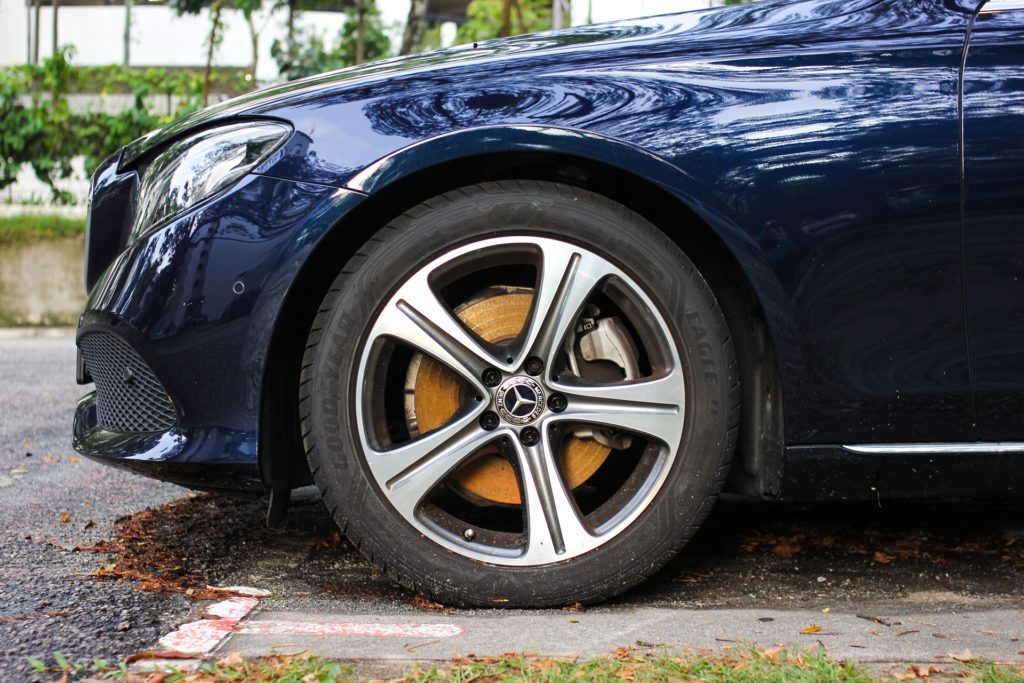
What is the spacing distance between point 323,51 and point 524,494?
37.4ft

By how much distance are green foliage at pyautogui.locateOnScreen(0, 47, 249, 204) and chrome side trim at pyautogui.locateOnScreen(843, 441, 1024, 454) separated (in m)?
9.19

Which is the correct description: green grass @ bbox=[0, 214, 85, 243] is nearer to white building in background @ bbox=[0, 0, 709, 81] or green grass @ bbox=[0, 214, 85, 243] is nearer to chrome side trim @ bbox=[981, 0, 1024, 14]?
chrome side trim @ bbox=[981, 0, 1024, 14]

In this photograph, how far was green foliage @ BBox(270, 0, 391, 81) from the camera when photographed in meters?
12.3

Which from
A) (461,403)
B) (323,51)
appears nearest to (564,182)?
(461,403)

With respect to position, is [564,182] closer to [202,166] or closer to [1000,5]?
[202,166]

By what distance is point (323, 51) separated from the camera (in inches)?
504

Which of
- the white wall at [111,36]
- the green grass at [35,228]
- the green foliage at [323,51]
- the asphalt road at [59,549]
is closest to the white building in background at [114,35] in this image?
the white wall at [111,36]

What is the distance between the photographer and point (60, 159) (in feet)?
33.3

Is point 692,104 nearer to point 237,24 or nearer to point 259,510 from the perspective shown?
point 259,510

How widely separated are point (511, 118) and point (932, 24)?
867 millimetres

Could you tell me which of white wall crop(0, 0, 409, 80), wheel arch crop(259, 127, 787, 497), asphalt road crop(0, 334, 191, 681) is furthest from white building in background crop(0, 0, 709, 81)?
wheel arch crop(259, 127, 787, 497)

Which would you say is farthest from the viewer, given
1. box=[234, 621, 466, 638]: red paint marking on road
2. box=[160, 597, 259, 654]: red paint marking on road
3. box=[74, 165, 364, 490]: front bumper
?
box=[74, 165, 364, 490]: front bumper

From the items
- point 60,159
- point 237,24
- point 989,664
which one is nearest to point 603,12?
point 989,664

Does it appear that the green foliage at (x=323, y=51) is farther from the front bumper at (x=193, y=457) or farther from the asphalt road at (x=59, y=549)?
the front bumper at (x=193, y=457)
